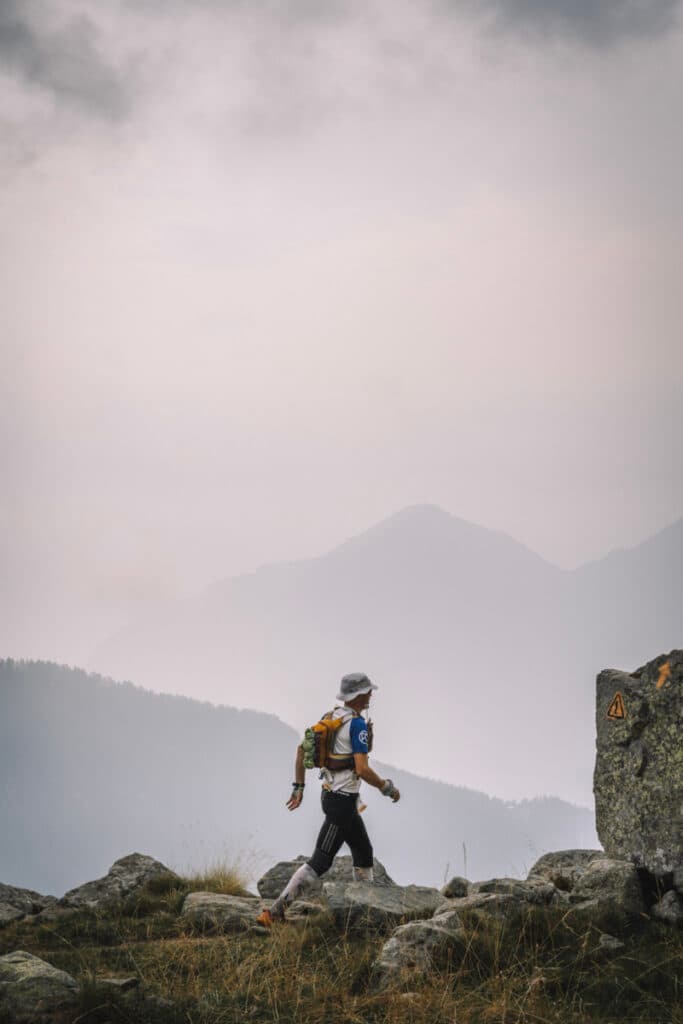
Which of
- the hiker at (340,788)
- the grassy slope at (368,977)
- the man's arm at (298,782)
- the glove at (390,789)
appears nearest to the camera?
the grassy slope at (368,977)

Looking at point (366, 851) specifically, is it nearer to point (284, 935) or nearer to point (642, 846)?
point (284, 935)

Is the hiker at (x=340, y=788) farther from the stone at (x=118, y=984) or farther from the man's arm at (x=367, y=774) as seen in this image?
the stone at (x=118, y=984)

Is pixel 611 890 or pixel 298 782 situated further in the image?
pixel 298 782

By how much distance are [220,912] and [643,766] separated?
218 inches

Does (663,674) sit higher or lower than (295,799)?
higher

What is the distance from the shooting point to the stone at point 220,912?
1244 centimetres

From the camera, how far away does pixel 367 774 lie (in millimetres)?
11883

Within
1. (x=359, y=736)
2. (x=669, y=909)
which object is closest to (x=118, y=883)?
(x=359, y=736)

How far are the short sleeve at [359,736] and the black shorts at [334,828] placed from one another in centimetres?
57

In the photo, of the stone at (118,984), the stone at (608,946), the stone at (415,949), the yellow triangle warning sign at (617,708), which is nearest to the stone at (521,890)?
the stone at (608,946)

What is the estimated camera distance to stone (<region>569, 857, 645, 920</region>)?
11.6 meters

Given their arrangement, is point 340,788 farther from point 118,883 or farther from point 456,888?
point 118,883

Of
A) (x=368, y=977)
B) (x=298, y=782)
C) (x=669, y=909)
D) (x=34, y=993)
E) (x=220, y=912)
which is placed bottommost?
(x=34, y=993)

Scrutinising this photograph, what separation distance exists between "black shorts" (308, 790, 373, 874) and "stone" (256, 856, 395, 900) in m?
3.16
